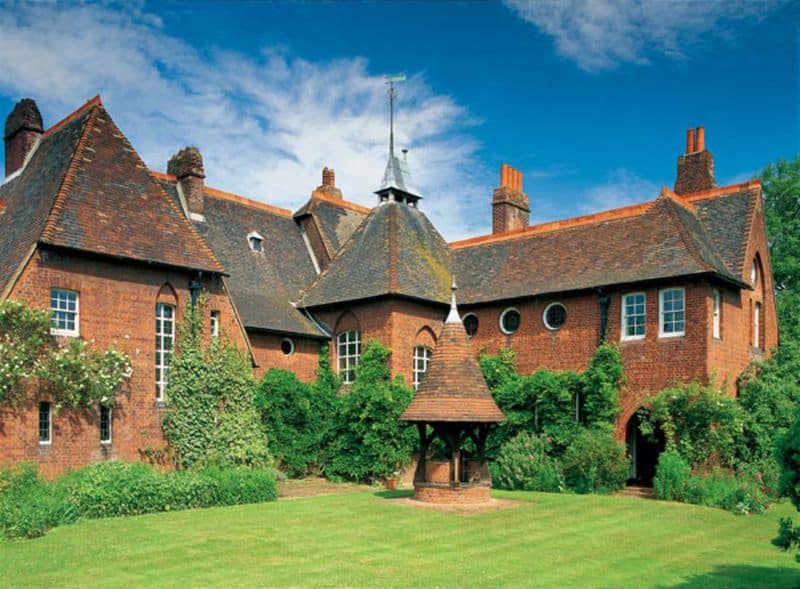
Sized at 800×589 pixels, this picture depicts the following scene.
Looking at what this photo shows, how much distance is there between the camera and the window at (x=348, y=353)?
30.0 metres

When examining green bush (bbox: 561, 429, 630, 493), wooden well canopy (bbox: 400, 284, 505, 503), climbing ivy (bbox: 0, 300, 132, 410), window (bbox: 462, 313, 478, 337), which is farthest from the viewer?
window (bbox: 462, 313, 478, 337)

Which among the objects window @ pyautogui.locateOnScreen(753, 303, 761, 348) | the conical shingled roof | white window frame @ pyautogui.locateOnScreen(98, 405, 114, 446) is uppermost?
window @ pyautogui.locateOnScreen(753, 303, 761, 348)

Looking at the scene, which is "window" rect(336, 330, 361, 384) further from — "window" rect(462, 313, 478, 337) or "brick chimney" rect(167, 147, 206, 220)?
"brick chimney" rect(167, 147, 206, 220)

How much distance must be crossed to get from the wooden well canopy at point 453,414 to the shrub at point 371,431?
5.42 m

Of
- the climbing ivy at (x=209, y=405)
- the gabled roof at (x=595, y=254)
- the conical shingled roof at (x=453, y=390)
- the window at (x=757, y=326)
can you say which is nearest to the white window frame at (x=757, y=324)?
the window at (x=757, y=326)

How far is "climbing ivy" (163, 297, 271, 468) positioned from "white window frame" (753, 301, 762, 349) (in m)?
17.2

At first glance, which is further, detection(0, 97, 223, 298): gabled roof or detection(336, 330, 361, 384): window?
detection(336, 330, 361, 384): window

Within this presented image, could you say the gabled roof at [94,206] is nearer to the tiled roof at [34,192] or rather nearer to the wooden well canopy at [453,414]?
the tiled roof at [34,192]

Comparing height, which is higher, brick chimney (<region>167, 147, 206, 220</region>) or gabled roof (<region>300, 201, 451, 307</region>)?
brick chimney (<region>167, 147, 206, 220</region>)

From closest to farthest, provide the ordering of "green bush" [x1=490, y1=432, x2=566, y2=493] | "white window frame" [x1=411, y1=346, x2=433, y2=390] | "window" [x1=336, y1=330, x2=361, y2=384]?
"green bush" [x1=490, y1=432, x2=566, y2=493] < "white window frame" [x1=411, y1=346, x2=433, y2=390] < "window" [x1=336, y1=330, x2=361, y2=384]

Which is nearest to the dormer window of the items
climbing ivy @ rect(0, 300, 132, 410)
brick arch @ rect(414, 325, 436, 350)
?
brick arch @ rect(414, 325, 436, 350)

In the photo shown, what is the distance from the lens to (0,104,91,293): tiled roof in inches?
869

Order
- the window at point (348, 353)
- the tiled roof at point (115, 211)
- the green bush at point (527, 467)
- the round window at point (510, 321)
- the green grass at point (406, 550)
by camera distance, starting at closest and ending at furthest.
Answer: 1. the green grass at point (406, 550)
2. the tiled roof at point (115, 211)
3. the green bush at point (527, 467)
4. the round window at point (510, 321)
5. the window at point (348, 353)

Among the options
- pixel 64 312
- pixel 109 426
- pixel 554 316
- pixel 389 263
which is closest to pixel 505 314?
pixel 554 316
